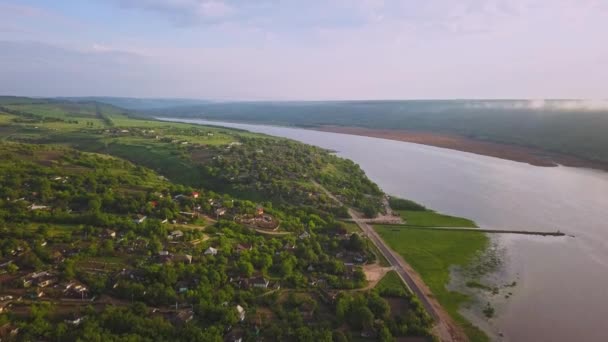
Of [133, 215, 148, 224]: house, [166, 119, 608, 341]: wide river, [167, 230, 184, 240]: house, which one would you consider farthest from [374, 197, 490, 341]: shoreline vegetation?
[133, 215, 148, 224]: house

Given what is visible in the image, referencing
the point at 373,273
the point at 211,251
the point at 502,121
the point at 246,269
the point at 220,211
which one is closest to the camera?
the point at 246,269

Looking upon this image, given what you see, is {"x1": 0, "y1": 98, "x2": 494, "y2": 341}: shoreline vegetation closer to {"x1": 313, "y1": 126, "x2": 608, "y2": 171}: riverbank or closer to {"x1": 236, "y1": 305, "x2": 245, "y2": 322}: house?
{"x1": 236, "y1": 305, "x2": 245, "y2": 322}: house

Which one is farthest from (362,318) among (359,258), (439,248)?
(439,248)

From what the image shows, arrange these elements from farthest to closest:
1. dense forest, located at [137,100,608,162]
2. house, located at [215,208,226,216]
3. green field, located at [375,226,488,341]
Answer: dense forest, located at [137,100,608,162] < house, located at [215,208,226,216] < green field, located at [375,226,488,341]

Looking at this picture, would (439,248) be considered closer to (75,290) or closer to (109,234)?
(109,234)

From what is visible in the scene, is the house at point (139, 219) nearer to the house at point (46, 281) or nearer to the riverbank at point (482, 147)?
A: the house at point (46, 281)
